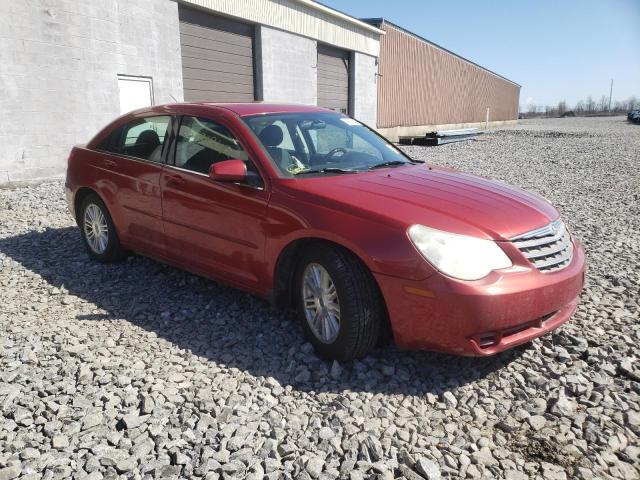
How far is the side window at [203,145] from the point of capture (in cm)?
392

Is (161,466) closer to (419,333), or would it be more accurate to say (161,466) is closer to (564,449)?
(419,333)

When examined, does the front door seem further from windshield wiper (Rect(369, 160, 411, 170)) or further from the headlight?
the headlight

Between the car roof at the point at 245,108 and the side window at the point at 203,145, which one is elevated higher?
the car roof at the point at 245,108

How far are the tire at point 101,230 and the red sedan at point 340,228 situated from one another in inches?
7.3

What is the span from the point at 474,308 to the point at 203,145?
8.14ft

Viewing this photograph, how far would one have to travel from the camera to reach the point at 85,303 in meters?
4.39

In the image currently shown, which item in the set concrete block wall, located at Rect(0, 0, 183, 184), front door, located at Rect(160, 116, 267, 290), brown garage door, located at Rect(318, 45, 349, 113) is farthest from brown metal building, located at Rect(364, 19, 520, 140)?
front door, located at Rect(160, 116, 267, 290)

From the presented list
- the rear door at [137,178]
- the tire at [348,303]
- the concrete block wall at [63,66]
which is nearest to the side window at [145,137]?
the rear door at [137,178]

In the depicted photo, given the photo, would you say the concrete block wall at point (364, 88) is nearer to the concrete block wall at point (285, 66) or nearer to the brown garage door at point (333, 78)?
the brown garage door at point (333, 78)

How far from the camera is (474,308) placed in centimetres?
275

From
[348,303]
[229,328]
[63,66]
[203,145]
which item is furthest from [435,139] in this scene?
[348,303]

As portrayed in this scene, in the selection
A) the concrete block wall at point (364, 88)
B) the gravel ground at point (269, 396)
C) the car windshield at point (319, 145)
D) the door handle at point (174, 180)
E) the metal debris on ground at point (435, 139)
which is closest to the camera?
the gravel ground at point (269, 396)

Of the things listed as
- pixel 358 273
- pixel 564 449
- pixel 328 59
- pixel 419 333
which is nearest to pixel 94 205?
pixel 358 273

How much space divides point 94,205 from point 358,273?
11.0 feet
